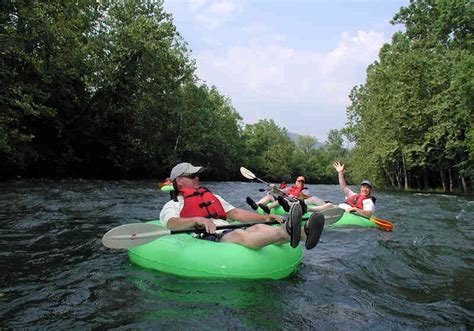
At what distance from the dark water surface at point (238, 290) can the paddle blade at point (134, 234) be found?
34 centimetres

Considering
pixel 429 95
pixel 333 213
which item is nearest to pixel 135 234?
pixel 333 213

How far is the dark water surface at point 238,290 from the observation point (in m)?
3.18

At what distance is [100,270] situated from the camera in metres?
4.45

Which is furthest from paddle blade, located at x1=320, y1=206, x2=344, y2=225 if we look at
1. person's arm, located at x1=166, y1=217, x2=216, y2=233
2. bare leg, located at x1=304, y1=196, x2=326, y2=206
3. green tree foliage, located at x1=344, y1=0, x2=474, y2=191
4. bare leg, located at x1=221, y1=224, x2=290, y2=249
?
green tree foliage, located at x1=344, y1=0, x2=474, y2=191

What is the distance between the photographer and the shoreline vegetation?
1517cm

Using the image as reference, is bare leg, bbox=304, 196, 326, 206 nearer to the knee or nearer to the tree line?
the knee

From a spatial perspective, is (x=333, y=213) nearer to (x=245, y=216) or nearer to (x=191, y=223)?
(x=245, y=216)

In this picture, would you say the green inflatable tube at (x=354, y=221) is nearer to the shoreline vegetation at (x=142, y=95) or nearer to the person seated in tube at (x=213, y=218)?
the person seated in tube at (x=213, y=218)

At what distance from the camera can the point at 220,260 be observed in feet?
13.3

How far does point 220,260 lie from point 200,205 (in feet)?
2.33

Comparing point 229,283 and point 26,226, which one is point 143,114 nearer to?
point 26,226

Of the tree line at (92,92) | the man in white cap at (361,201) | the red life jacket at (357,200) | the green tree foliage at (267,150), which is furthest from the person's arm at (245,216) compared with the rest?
the green tree foliage at (267,150)

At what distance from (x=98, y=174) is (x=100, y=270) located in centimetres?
1921

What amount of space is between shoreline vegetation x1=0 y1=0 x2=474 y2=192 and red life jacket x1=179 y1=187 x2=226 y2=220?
10360mm
